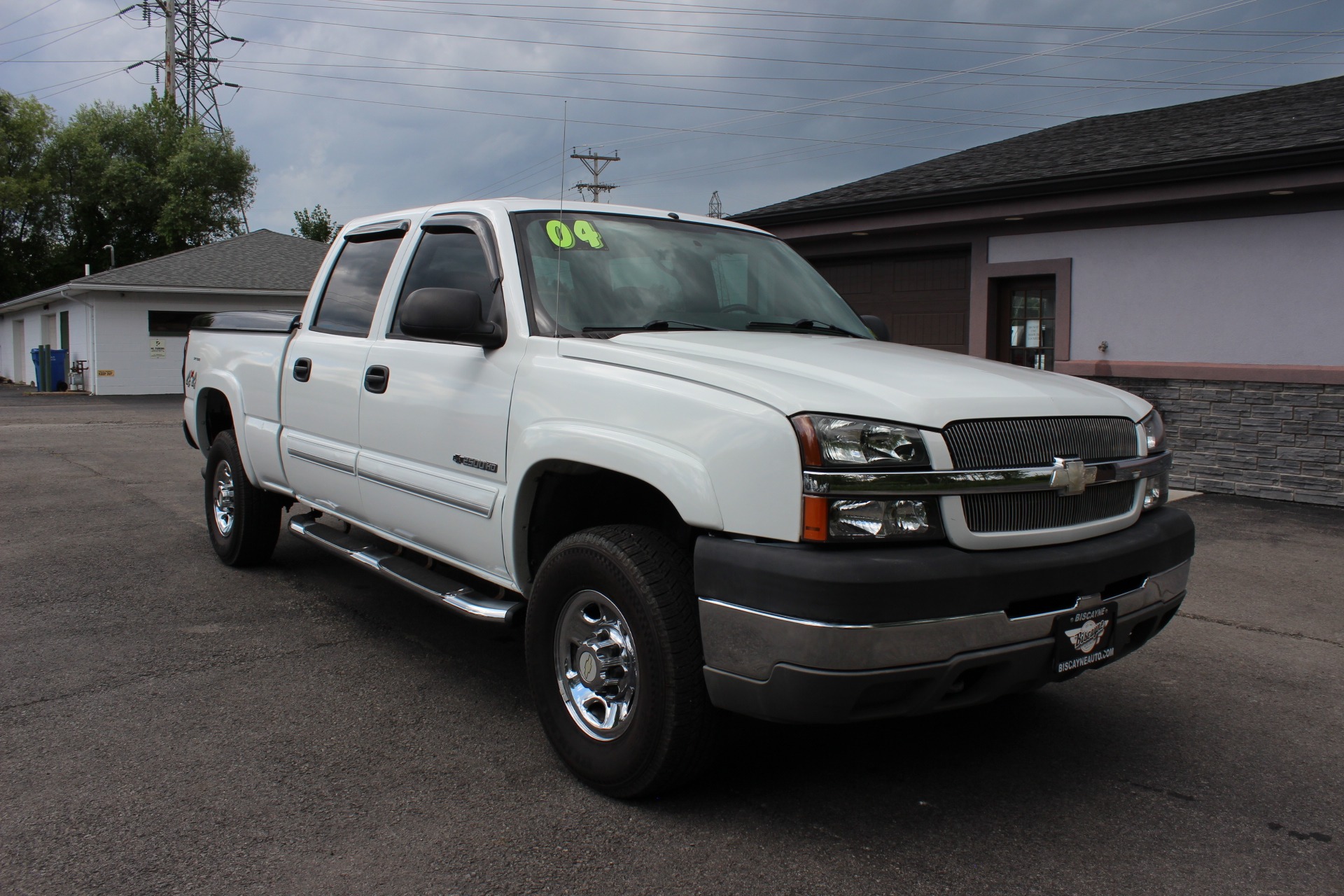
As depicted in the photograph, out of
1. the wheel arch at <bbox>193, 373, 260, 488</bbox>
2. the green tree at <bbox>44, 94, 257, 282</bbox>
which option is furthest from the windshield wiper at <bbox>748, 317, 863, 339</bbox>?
the green tree at <bbox>44, 94, 257, 282</bbox>

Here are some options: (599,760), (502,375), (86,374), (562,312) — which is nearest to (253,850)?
(599,760)

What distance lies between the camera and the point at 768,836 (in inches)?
122

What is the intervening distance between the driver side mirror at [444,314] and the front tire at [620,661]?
34.6 inches

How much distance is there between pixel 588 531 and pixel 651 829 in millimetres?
936

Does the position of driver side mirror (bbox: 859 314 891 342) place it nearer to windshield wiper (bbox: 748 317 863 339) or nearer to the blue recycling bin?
windshield wiper (bbox: 748 317 863 339)

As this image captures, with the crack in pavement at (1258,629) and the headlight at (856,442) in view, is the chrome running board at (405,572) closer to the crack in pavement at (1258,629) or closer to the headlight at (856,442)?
the headlight at (856,442)

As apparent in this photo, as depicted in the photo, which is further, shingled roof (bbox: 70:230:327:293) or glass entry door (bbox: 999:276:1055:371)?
shingled roof (bbox: 70:230:327:293)

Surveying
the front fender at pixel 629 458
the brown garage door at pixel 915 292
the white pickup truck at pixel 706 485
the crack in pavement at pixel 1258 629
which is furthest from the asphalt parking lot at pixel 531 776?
the brown garage door at pixel 915 292

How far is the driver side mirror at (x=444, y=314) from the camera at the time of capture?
3.65 metres

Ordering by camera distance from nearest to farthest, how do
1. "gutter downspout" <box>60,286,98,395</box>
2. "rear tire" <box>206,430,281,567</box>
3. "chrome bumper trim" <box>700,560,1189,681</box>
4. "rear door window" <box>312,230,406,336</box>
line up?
1. "chrome bumper trim" <box>700,560,1189,681</box>
2. "rear door window" <box>312,230,406,336</box>
3. "rear tire" <box>206,430,281,567</box>
4. "gutter downspout" <box>60,286,98,395</box>

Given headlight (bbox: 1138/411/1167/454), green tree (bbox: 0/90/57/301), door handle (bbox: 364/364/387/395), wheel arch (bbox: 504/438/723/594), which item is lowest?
wheel arch (bbox: 504/438/723/594)

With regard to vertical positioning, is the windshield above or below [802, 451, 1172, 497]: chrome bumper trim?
above

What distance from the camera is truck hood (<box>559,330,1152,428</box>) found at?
288 centimetres

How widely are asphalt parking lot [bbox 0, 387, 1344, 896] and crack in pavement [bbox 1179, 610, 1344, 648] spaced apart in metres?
0.02
